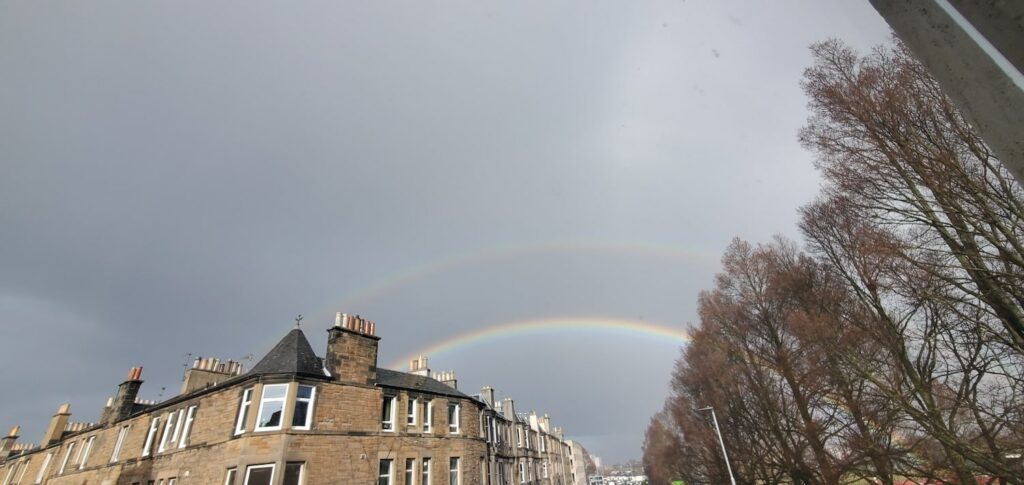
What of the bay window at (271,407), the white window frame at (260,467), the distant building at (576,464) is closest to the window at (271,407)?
the bay window at (271,407)

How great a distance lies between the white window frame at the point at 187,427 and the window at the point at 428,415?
36.1 ft

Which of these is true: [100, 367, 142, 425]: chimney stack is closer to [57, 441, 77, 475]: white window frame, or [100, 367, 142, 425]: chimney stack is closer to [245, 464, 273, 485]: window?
[57, 441, 77, 475]: white window frame

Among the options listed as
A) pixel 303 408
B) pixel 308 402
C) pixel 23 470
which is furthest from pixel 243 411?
pixel 23 470

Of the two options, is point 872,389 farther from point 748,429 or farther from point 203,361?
point 203,361

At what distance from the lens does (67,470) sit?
2925cm

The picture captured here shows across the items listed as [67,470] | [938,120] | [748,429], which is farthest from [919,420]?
[67,470]

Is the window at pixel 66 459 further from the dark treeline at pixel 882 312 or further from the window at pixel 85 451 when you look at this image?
the dark treeline at pixel 882 312

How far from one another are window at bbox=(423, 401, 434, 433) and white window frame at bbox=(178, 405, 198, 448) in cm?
1100


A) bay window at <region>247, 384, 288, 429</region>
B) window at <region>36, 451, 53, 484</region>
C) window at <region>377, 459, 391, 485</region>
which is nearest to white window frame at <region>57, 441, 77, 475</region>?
window at <region>36, 451, 53, 484</region>

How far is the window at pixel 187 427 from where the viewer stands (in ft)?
68.2

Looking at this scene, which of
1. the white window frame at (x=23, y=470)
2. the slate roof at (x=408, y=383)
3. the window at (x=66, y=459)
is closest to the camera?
the slate roof at (x=408, y=383)

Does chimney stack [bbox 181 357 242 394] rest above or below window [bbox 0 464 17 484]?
above

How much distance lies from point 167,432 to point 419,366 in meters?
17.7

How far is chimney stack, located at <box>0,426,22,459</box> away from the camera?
46344 mm
